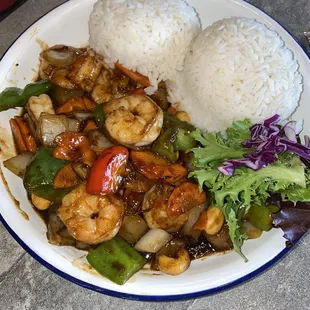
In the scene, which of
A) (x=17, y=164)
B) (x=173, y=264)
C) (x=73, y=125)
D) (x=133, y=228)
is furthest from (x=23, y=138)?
(x=173, y=264)

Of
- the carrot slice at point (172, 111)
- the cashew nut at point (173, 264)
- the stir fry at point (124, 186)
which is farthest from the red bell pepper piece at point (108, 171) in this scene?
the carrot slice at point (172, 111)

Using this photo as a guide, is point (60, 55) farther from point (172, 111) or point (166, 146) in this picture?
point (166, 146)

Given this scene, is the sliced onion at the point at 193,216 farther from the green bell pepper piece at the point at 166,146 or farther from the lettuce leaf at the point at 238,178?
the green bell pepper piece at the point at 166,146

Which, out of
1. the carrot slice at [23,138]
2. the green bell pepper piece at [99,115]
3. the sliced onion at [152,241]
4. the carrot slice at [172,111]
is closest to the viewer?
the sliced onion at [152,241]

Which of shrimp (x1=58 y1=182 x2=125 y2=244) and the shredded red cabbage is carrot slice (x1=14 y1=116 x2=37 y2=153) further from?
the shredded red cabbage

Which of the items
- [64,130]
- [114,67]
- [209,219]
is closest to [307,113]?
[209,219]

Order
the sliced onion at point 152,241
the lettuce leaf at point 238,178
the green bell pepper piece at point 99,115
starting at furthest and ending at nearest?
the green bell pepper piece at point 99,115 → the sliced onion at point 152,241 → the lettuce leaf at point 238,178
